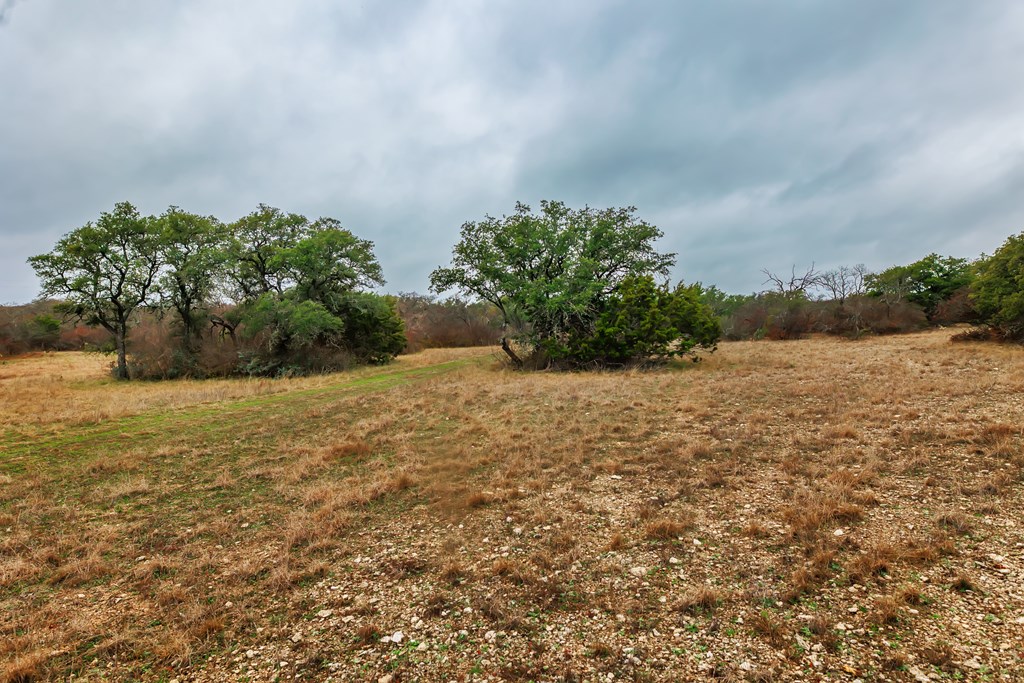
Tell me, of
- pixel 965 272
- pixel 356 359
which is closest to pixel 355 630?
pixel 356 359

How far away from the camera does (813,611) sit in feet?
11.0

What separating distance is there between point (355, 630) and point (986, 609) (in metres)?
4.83

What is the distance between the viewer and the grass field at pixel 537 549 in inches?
123

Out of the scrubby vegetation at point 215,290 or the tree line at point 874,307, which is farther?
the tree line at point 874,307

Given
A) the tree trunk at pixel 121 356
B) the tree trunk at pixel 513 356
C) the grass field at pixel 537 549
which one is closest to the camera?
the grass field at pixel 537 549

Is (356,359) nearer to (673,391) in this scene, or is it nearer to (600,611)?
(673,391)

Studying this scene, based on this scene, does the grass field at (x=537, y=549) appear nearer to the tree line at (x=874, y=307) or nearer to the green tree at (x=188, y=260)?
the green tree at (x=188, y=260)

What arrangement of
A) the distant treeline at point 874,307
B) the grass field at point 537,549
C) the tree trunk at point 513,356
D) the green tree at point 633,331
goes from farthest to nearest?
the distant treeline at point 874,307 → the tree trunk at point 513,356 → the green tree at point 633,331 → the grass field at point 537,549

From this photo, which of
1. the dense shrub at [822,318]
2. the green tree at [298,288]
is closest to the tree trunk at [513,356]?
the green tree at [298,288]

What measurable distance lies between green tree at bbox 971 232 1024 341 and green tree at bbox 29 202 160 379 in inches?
1578

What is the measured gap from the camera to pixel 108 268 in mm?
21766

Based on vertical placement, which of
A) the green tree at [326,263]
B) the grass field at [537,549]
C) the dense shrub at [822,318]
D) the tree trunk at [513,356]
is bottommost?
the grass field at [537,549]

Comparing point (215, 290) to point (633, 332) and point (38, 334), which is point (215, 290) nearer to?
point (633, 332)

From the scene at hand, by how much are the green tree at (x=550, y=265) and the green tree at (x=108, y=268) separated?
596 inches
